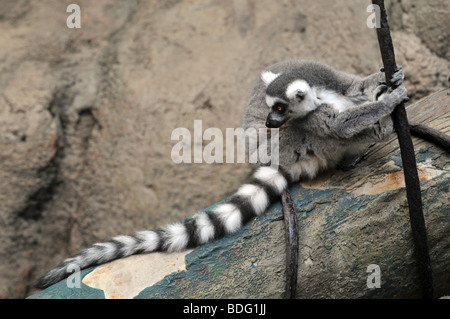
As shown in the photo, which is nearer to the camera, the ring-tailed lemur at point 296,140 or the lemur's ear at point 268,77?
the ring-tailed lemur at point 296,140

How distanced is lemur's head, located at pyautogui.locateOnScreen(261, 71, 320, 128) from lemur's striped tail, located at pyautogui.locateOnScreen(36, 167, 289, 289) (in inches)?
17.8

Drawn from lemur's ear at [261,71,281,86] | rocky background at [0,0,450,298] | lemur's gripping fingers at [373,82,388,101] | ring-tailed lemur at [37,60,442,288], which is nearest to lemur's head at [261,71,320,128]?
ring-tailed lemur at [37,60,442,288]

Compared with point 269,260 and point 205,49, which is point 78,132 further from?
point 269,260

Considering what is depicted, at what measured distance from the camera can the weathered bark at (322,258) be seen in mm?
2543

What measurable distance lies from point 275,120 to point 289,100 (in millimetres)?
159

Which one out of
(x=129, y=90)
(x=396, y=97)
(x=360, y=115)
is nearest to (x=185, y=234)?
(x=360, y=115)

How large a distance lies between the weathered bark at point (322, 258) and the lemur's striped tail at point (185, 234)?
0.18ft

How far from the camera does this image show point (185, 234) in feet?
8.86

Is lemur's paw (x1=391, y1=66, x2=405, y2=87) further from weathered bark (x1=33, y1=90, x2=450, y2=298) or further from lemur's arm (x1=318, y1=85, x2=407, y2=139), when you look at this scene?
weathered bark (x1=33, y1=90, x2=450, y2=298)

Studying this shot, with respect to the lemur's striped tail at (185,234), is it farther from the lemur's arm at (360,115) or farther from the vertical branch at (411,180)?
the vertical branch at (411,180)

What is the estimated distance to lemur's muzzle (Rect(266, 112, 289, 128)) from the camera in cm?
287

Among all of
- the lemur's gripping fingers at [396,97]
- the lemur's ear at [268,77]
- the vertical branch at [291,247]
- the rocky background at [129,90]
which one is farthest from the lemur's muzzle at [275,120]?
the rocky background at [129,90]

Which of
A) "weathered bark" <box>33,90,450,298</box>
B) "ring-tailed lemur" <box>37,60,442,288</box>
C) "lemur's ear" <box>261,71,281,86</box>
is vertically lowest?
"weathered bark" <box>33,90,450,298</box>
